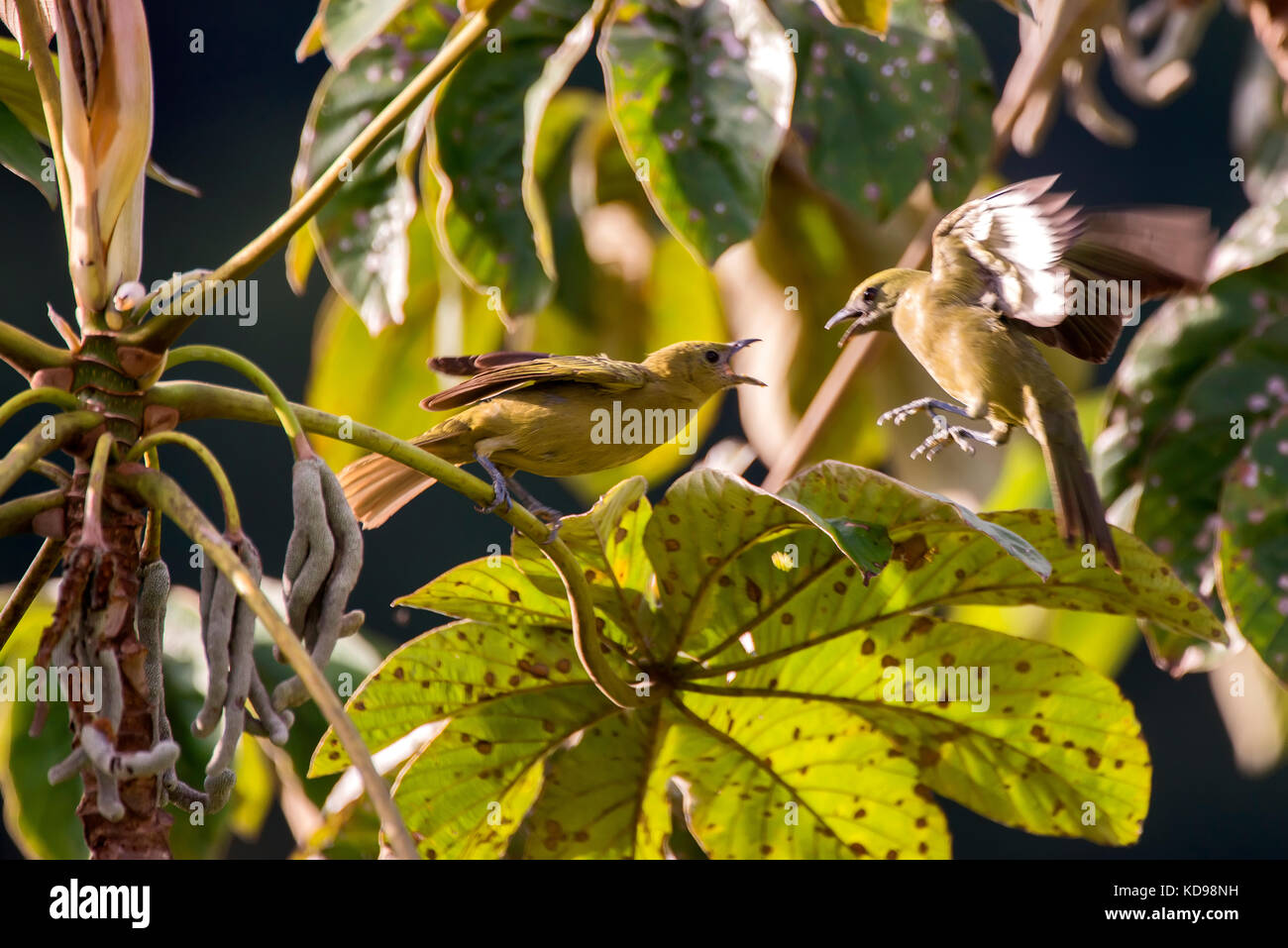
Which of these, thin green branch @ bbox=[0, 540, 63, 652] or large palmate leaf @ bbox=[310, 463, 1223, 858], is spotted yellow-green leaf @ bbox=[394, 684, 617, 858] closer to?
large palmate leaf @ bbox=[310, 463, 1223, 858]

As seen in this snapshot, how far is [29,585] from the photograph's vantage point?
0.96m

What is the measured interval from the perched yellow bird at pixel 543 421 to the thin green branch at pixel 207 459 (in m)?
0.39

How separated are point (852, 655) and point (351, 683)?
2.08ft

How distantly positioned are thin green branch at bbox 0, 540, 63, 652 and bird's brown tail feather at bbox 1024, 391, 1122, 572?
76 centimetres

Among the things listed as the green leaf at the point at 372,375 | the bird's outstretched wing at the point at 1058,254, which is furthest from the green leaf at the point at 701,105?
the green leaf at the point at 372,375

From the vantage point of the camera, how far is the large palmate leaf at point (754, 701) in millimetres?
1201

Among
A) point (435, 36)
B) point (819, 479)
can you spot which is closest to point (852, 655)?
point (819, 479)

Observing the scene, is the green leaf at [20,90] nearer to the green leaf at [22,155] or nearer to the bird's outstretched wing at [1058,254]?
the green leaf at [22,155]

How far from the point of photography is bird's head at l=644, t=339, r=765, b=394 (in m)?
1.56

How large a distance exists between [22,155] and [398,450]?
58 centimetres

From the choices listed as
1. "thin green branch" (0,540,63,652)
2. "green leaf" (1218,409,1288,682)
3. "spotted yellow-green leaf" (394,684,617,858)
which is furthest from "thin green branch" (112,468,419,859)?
"green leaf" (1218,409,1288,682)

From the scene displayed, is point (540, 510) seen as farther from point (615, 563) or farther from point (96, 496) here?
point (96, 496)

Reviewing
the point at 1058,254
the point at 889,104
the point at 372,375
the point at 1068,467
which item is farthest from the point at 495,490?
the point at 372,375

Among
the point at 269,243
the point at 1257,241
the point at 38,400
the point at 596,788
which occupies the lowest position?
the point at 596,788
